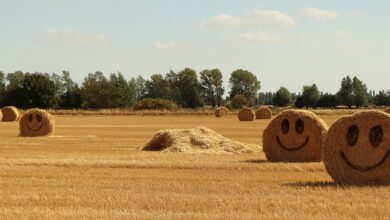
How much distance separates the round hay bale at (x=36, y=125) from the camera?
3784 cm

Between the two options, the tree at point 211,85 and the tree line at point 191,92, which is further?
the tree at point 211,85

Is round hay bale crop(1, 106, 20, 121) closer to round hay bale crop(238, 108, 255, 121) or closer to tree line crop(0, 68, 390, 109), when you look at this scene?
round hay bale crop(238, 108, 255, 121)

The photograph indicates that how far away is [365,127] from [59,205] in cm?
709

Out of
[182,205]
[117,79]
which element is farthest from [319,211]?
[117,79]

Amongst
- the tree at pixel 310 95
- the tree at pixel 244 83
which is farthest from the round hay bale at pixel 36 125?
the tree at pixel 244 83

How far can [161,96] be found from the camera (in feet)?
473

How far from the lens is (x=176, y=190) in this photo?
1490 centimetres

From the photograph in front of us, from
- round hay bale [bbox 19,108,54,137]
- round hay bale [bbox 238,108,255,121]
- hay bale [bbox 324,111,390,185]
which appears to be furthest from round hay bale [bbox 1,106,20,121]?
hay bale [bbox 324,111,390,185]

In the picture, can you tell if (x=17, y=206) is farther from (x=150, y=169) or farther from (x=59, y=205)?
(x=150, y=169)

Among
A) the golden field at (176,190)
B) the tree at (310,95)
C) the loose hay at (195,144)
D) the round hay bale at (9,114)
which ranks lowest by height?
the golden field at (176,190)

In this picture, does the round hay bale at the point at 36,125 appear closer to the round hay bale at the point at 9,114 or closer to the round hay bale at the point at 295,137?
the round hay bale at the point at 295,137

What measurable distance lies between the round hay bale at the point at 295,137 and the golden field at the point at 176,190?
27.6 inches

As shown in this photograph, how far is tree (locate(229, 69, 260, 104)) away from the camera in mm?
154000

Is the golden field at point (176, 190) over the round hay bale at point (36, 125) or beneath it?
beneath
